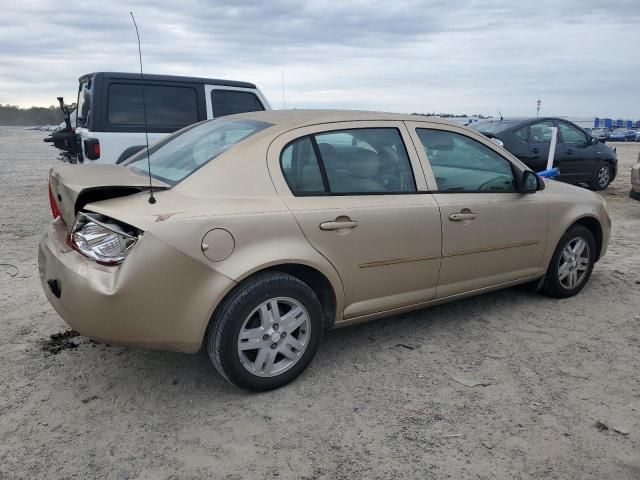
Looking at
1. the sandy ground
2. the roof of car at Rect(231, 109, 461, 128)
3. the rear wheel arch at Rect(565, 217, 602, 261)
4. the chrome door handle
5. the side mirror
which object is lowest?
the sandy ground

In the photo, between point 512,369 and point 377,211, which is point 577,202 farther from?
point 377,211

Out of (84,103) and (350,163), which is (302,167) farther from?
(84,103)

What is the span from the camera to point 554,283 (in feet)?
15.3

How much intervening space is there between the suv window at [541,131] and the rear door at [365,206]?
286 inches

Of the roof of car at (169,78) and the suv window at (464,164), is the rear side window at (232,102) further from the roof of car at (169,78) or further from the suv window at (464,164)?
the suv window at (464,164)

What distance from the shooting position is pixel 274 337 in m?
3.09

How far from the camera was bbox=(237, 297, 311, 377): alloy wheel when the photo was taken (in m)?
3.02

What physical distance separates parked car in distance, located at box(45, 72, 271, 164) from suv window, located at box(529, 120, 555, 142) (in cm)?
489

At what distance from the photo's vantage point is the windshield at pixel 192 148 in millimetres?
3215

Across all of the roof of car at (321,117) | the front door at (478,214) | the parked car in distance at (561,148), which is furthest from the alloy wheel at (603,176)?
the roof of car at (321,117)

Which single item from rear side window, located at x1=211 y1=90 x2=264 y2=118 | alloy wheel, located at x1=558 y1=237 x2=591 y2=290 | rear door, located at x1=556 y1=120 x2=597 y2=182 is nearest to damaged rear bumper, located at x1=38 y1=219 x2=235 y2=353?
alloy wheel, located at x1=558 y1=237 x2=591 y2=290

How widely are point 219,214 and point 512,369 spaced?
2.06m

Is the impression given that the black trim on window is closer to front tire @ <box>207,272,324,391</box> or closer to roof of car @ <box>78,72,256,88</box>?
front tire @ <box>207,272,324,391</box>

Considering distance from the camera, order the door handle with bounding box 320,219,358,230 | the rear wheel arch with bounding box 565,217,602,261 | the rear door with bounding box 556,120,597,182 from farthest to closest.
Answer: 1. the rear door with bounding box 556,120,597,182
2. the rear wheel arch with bounding box 565,217,602,261
3. the door handle with bounding box 320,219,358,230
